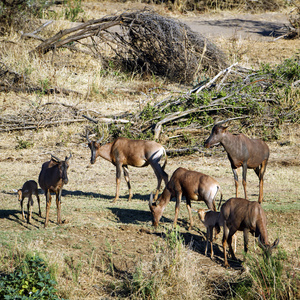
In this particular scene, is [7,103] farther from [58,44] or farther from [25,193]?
[25,193]

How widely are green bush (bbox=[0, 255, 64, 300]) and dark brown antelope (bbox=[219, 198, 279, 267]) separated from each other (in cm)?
251

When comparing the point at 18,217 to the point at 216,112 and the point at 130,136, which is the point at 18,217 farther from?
the point at 216,112

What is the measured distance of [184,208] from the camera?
9555mm

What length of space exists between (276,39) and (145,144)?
55.5ft

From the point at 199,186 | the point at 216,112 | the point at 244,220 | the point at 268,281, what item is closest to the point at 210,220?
the point at 244,220

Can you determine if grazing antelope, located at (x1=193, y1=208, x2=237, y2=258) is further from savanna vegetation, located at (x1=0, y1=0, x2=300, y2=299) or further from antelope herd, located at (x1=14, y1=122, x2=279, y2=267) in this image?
savanna vegetation, located at (x1=0, y1=0, x2=300, y2=299)

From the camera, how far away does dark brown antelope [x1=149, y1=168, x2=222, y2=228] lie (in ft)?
26.2

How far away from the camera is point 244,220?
22.7 feet

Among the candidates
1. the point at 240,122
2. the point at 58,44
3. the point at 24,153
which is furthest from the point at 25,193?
the point at 58,44

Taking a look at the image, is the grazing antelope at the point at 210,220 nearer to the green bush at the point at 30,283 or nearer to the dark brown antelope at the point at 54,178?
the dark brown antelope at the point at 54,178

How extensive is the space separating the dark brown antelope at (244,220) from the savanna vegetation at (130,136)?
9.2 inches

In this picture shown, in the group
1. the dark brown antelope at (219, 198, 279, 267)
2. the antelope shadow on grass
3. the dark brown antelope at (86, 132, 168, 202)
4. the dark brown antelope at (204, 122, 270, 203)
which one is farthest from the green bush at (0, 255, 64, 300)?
the dark brown antelope at (204, 122, 270, 203)

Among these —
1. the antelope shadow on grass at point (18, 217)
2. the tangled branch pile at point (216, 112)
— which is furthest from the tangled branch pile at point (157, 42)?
the antelope shadow on grass at point (18, 217)

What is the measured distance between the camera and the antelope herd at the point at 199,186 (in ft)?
22.9
